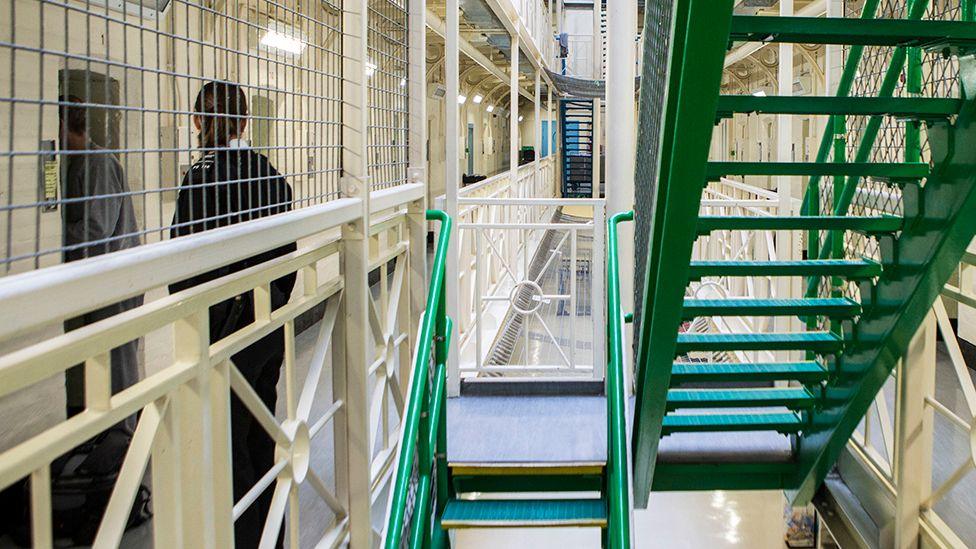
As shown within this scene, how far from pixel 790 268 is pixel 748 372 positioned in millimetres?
612

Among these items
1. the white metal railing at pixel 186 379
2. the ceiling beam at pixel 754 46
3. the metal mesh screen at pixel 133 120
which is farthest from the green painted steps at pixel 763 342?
the ceiling beam at pixel 754 46

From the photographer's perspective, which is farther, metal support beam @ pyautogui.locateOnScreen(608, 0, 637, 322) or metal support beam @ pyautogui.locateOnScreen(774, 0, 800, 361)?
metal support beam @ pyautogui.locateOnScreen(774, 0, 800, 361)

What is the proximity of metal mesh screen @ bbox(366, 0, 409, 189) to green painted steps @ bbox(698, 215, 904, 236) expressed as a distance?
1062 millimetres

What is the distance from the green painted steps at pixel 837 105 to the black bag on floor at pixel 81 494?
7.45ft

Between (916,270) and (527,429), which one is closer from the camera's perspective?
(916,270)

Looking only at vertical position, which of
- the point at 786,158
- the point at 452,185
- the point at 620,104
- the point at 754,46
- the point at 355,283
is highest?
the point at 754,46

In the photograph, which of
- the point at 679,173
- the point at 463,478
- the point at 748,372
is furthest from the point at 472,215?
the point at 679,173

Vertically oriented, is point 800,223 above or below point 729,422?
above

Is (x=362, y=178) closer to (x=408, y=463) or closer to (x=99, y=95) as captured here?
(x=408, y=463)

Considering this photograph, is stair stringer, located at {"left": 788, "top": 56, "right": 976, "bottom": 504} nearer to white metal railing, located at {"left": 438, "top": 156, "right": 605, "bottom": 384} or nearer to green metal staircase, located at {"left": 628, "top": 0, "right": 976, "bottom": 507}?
green metal staircase, located at {"left": 628, "top": 0, "right": 976, "bottom": 507}

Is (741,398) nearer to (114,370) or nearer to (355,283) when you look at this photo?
(355,283)

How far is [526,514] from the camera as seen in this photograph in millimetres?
2848

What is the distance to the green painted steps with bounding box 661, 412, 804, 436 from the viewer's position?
3.10 metres

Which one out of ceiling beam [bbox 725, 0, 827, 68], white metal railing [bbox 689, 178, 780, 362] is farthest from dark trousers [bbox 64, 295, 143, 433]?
ceiling beam [bbox 725, 0, 827, 68]
